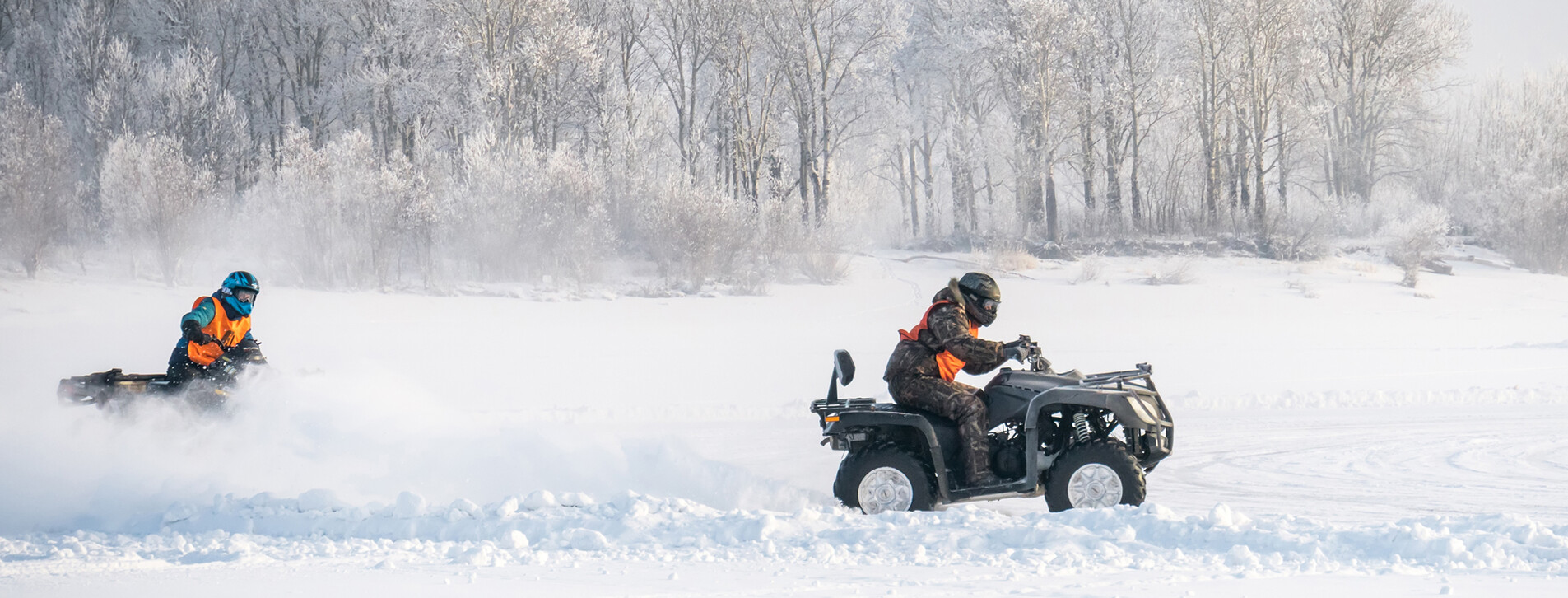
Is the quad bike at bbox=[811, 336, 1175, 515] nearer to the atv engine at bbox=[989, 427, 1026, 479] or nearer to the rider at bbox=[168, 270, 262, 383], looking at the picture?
the atv engine at bbox=[989, 427, 1026, 479]

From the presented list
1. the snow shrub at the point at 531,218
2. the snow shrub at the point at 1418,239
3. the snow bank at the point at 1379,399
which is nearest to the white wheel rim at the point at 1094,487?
the snow bank at the point at 1379,399

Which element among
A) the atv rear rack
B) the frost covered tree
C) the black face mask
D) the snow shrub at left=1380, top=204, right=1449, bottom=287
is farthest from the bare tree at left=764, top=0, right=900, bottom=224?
the black face mask

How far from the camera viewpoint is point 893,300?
2814 centimetres

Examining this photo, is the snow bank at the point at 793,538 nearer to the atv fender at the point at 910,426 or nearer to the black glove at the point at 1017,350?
the atv fender at the point at 910,426

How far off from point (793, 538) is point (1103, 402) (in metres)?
2.00

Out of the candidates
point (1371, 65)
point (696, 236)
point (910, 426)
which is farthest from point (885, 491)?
point (1371, 65)

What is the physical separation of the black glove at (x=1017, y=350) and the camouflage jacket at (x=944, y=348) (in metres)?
0.04

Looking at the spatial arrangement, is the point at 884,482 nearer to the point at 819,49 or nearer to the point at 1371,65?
the point at 819,49

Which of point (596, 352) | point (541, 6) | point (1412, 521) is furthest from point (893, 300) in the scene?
point (1412, 521)

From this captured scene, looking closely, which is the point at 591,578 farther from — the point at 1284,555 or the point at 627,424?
the point at 627,424

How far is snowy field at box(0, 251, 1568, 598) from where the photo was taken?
5715 millimetres

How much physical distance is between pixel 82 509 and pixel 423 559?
9.91 ft

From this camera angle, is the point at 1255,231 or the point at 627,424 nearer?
the point at 627,424

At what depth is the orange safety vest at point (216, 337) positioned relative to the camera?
8891 millimetres
